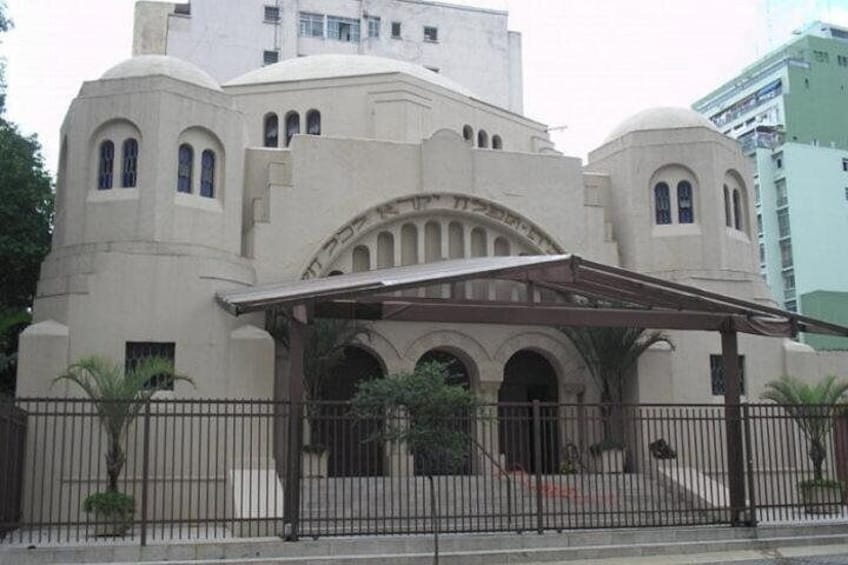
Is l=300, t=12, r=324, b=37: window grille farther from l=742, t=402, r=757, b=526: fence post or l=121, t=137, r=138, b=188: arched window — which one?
l=742, t=402, r=757, b=526: fence post

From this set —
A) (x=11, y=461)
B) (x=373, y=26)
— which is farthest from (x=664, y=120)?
(x=373, y=26)

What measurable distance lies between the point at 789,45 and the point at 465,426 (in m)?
A: 56.1

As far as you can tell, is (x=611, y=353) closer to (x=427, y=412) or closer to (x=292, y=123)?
(x=427, y=412)

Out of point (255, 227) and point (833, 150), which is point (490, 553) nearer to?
point (255, 227)

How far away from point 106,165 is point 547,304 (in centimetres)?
1004

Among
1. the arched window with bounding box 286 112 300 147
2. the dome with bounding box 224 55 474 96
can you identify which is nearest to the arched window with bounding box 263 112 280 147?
the arched window with bounding box 286 112 300 147

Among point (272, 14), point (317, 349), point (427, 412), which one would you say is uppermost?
point (272, 14)

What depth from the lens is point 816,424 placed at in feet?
59.4

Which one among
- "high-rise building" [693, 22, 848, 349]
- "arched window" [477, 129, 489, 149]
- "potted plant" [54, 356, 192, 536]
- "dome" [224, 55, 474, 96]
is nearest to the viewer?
"potted plant" [54, 356, 192, 536]

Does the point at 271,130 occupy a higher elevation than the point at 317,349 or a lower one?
higher

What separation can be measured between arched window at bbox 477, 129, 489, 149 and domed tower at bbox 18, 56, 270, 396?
914cm

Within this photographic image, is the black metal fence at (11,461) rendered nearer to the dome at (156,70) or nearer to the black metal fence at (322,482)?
the black metal fence at (322,482)

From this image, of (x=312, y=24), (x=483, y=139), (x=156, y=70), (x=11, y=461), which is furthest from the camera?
(x=312, y=24)

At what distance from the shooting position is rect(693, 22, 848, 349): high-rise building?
57.1 meters
